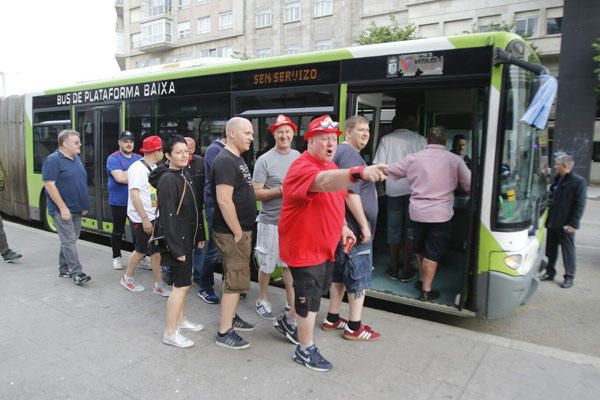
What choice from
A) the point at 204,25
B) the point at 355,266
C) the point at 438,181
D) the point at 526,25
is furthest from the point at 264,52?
the point at 355,266

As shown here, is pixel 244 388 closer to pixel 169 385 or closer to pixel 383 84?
pixel 169 385

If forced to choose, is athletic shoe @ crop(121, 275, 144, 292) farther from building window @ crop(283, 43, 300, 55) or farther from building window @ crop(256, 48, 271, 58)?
building window @ crop(256, 48, 271, 58)

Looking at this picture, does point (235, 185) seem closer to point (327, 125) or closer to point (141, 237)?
point (327, 125)

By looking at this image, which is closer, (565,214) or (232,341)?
(232,341)

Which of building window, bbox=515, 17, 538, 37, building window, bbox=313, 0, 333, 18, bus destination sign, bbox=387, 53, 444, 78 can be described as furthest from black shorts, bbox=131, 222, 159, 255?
building window, bbox=313, 0, 333, 18

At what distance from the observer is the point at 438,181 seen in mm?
4555

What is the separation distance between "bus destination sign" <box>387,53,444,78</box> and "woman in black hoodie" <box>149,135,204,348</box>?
88.4 inches

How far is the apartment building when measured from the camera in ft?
87.2

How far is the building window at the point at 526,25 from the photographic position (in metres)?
26.3

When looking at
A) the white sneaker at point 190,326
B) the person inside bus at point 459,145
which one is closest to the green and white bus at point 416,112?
the person inside bus at point 459,145

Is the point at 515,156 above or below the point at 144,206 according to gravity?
above

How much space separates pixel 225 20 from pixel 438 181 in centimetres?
3733

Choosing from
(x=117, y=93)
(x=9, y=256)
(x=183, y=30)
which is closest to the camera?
(x=9, y=256)

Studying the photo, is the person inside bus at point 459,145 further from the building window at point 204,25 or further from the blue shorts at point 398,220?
the building window at point 204,25
